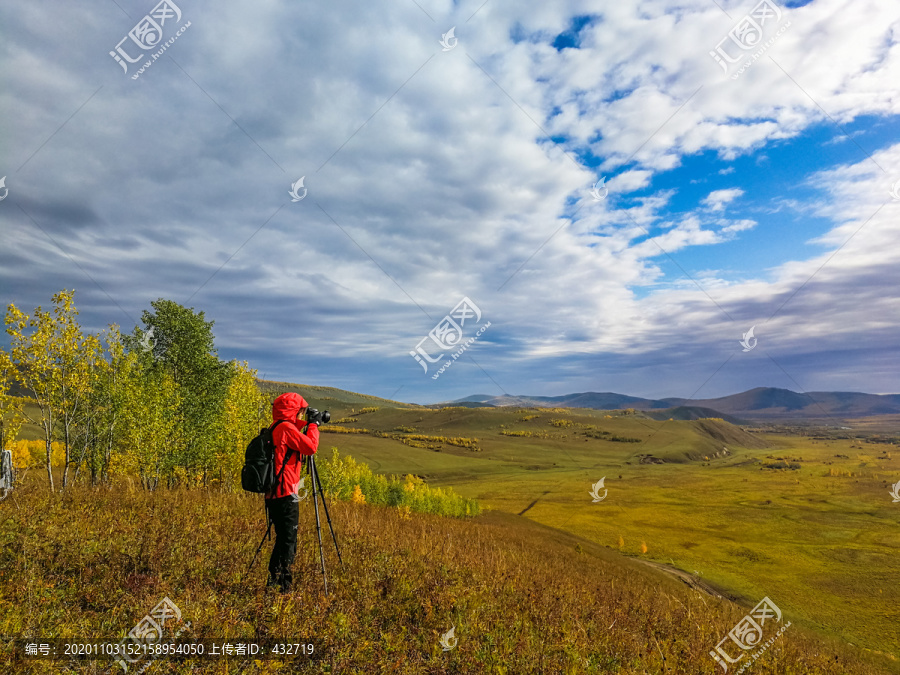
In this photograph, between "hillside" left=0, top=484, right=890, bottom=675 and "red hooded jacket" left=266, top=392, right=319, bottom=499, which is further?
"red hooded jacket" left=266, top=392, right=319, bottom=499

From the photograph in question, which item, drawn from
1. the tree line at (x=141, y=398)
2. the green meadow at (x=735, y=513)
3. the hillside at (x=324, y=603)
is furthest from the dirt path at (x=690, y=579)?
the tree line at (x=141, y=398)

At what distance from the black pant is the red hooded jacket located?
7.1 inches

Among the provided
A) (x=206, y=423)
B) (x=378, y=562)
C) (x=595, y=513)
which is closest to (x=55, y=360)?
(x=206, y=423)

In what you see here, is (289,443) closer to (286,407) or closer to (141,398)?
(286,407)

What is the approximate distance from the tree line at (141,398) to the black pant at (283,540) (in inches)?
596

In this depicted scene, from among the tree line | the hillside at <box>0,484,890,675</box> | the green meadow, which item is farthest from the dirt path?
the tree line

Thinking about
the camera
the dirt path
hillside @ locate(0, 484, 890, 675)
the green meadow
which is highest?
the camera

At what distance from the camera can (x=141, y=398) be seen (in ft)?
105

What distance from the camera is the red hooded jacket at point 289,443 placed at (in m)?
7.57

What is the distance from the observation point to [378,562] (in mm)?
8305

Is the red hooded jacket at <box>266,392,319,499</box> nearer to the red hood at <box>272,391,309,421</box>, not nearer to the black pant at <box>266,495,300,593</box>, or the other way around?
the red hood at <box>272,391,309,421</box>

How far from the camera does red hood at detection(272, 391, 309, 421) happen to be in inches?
315

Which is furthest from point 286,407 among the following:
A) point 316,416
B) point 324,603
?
point 324,603

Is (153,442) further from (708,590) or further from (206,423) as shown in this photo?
(708,590)
